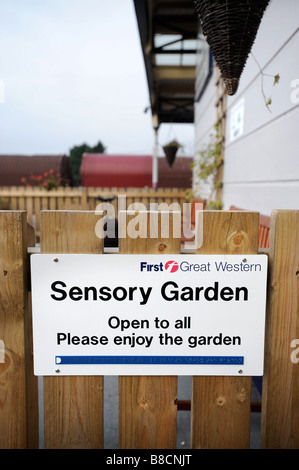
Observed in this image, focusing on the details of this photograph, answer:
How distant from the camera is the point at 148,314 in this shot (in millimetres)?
1153

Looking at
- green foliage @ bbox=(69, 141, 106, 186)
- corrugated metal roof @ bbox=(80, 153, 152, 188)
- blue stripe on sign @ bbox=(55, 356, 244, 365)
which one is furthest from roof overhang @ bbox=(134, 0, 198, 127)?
green foliage @ bbox=(69, 141, 106, 186)

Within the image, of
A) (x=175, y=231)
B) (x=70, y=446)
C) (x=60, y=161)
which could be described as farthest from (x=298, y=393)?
(x=60, y=161)

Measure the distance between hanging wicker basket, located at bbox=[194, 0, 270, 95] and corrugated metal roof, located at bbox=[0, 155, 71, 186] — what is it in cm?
1591

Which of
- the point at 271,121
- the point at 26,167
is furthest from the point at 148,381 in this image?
the point at 26,167

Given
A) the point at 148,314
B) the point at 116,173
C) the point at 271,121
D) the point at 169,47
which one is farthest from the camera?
the point at 116,173

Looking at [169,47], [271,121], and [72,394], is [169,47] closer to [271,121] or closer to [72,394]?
[271,121]

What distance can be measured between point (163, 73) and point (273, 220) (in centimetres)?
907

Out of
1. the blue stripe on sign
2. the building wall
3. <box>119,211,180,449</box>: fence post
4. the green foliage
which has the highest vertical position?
the green foliage

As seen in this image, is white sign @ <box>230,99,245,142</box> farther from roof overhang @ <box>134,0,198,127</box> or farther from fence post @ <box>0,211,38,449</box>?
fence post @ <box>0,211,38,449</box>

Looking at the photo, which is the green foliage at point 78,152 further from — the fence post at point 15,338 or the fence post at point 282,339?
the fence post at point 282,339

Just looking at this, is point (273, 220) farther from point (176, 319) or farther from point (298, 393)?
point (298, 393)

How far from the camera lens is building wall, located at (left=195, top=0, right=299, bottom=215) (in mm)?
2062

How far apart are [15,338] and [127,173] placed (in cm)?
1620

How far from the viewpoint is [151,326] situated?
3.80 ft
